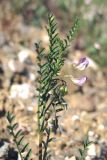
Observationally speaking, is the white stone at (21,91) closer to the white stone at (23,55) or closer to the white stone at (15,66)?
the white stone at (15,66)

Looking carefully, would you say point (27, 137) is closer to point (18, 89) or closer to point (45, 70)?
point (18, 89)

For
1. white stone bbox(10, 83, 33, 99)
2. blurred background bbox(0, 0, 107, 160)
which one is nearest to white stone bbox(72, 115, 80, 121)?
blurred background bbox(0, 0, 107, 160)

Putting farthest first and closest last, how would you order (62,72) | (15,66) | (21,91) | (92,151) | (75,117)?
(62,72)
(15,66)
(21,91)
(75,117)
(92,151)

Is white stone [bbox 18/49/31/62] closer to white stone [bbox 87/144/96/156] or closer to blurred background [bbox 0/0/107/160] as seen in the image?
blurred background [bbox 0/0/107/160]

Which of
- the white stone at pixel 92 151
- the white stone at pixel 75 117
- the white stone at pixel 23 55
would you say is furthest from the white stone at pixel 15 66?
the white stone at pixel 92 151

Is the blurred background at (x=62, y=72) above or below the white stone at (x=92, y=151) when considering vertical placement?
above

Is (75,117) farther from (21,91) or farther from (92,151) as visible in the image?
(92,151)

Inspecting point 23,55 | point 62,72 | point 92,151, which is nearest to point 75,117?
point 92,151

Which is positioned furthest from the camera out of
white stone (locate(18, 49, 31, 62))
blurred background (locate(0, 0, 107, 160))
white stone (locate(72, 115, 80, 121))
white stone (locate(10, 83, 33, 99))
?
white stone (locate(18, 49, 31, 62))

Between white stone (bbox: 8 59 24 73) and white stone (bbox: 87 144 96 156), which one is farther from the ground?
white stone (bbox: 8 59 24 73)
